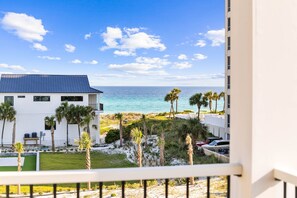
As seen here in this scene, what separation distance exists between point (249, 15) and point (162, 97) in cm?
1445

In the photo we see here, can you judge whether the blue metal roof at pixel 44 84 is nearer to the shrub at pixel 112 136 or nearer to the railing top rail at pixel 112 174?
the shrub at pixel 112 136

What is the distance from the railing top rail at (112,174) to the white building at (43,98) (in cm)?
1331

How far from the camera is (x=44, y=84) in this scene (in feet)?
49.5

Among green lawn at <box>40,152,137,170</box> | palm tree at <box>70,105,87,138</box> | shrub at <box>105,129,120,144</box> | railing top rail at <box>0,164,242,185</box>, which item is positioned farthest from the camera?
palm tree at <box>70,105,87,138</box>

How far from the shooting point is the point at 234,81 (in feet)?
4.10

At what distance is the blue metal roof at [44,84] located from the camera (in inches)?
577

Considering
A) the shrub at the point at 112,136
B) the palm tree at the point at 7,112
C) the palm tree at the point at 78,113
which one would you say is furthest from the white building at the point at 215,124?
the palm tree at the point at 7,112

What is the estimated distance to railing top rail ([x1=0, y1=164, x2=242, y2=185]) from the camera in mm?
1015

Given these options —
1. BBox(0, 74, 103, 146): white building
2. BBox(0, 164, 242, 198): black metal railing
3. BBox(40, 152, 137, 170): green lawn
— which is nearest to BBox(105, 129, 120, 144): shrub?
BBox(0, 74, 103, 146): white building

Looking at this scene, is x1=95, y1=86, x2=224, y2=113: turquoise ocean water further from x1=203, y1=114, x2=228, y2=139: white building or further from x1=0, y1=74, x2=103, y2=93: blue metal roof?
x1=203, y1=114, x2=228, y2=139: white building

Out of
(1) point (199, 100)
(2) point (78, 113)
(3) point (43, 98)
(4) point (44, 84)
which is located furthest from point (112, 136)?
(1) point (199, 100)
